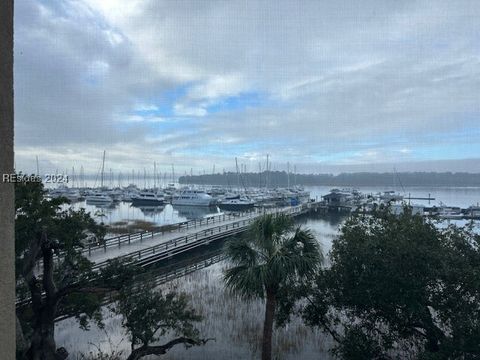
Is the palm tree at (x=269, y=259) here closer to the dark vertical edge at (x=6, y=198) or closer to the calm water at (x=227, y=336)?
the calm water at (x=227, y=336)

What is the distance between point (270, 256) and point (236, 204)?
66383mm

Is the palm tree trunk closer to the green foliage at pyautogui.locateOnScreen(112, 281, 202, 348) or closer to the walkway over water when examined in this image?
the green foliage at pyautogui.locateOnScreen(112, 281, 202, 348)

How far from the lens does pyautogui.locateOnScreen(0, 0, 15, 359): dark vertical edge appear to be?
203 cm

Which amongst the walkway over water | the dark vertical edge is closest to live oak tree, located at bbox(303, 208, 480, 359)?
the walkway over water

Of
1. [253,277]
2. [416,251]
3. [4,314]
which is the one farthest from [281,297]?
[4,314]

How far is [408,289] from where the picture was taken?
7887 mm

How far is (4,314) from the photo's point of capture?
204cm

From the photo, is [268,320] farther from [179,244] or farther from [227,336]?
[179,244]

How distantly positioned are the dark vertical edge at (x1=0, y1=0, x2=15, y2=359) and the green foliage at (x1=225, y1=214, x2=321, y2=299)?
7516 mm

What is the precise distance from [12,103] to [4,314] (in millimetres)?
Answer: 1345

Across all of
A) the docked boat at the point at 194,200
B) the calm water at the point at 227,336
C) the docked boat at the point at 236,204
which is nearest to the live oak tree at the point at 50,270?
the calm water at the point at 227,336

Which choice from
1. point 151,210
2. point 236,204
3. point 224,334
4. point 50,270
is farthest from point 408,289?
point 151,210

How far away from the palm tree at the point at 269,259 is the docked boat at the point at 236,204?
63519 mm

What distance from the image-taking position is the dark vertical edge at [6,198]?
2029 millimetres
